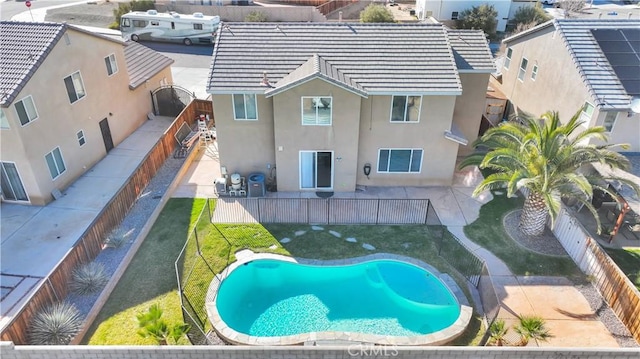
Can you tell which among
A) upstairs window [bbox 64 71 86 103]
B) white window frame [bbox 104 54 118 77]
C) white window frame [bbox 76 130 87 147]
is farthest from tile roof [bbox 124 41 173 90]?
white window frame [bbox 76 130 87 147]

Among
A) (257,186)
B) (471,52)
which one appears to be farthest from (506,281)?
(471,52)

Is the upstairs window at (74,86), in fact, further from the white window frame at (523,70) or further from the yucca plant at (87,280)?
the white window frame at (523,70)

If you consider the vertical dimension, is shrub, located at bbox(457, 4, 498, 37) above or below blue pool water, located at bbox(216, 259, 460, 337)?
above

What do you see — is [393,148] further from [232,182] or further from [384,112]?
[232,182]

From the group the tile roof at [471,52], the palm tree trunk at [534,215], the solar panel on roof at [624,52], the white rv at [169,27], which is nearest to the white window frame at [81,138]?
the tile roof at [471,52]

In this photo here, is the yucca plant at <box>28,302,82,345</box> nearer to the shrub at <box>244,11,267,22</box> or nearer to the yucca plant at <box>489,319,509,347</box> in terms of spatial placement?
the yucca plant at <box>489,319,509,347</box>

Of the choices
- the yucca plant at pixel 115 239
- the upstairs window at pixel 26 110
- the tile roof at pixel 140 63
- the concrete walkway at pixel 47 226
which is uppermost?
the upstairs window at pixel 26 110

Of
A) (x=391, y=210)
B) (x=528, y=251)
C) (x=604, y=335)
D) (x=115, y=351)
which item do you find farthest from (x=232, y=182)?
(x=604, y=335)

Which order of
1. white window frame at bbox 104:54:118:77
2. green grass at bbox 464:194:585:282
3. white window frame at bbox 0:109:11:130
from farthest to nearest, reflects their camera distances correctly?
white window frame at bbox 104:54:118:77, white window frame at bbox 0:109:11:130, green grass at bbox 464:194:585:282
